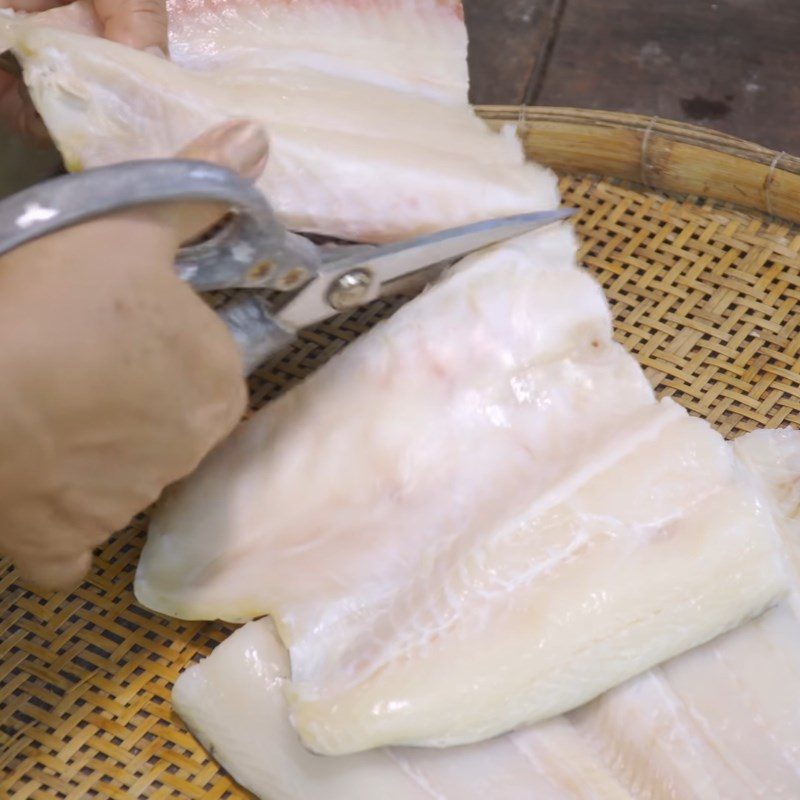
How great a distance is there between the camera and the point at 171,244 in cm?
93

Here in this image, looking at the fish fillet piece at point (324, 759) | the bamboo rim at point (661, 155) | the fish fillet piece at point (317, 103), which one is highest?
the fish fillet piece at point (317, 103)

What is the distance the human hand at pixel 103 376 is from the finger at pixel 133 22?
1.31ft

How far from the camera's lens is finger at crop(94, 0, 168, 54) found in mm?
1329

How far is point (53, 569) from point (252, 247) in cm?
34

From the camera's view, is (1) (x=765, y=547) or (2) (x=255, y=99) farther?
(2) (x=255, y=99)

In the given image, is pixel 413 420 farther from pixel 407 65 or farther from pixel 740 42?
pixel 740 42

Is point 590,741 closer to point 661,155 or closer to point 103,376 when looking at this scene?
point 103,376

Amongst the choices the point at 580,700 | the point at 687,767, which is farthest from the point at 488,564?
the point at 687,767

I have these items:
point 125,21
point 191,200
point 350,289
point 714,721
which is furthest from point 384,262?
point 714,721

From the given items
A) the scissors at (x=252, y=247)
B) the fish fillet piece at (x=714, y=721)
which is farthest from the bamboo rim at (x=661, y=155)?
A: the fish fillet piece at (x=714, y=721)

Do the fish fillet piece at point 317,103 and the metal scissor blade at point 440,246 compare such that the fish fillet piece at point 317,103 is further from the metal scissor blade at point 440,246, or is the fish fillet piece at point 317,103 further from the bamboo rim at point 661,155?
the bamboo rim at point 661,155

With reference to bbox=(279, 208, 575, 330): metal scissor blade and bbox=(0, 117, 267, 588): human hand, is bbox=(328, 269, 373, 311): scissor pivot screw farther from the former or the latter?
bbox=(0, 117, 267, 588): human hand

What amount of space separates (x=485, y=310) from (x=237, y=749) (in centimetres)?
53

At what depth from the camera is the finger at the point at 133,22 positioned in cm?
133
